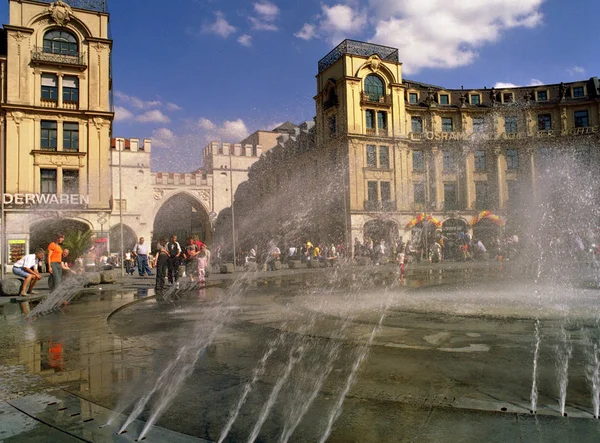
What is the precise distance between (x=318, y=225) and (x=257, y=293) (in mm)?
26633

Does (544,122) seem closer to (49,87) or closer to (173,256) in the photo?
(173,256)

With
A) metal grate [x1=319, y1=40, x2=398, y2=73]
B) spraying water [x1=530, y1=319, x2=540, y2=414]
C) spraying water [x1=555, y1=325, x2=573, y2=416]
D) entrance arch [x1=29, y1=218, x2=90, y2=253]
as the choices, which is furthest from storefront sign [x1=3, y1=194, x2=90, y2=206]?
spraying water [x1=555, y1=325, x2=573, y2=416]

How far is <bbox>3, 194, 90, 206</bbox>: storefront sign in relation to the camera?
87.5 ft

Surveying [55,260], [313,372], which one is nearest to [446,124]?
[55,260]

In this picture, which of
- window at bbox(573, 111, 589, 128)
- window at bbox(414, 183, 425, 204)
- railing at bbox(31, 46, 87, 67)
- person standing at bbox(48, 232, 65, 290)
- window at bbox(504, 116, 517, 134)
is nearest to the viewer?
person standing at bbox(48, 232, 65, 290)

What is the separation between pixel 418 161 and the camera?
3781 centimetres

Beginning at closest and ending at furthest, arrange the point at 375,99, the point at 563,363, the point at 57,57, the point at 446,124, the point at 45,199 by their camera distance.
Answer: the point at 563,363
the point at 45,199
the point at 57,57
the point at 375,99
the point at 446,124

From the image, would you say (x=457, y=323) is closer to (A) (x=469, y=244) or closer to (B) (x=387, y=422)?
(B) (x=387, y=422)

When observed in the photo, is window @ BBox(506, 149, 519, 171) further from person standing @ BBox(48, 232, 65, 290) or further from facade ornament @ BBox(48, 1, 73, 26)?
person standing @ BBox(48, 232, 65, 290)

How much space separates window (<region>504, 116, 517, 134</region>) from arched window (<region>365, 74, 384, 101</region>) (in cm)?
1273

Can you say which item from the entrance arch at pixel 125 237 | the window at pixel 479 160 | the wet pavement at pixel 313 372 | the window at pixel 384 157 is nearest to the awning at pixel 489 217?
the window at pixel 479 160

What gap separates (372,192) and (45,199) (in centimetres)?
2361

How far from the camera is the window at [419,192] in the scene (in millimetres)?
36969

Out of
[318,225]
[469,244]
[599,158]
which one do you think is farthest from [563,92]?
[318,225]
